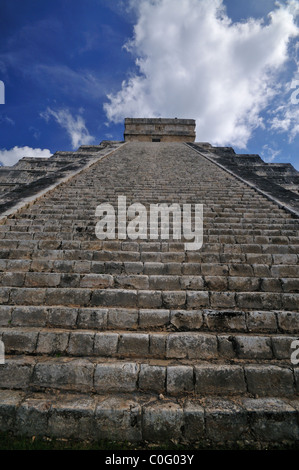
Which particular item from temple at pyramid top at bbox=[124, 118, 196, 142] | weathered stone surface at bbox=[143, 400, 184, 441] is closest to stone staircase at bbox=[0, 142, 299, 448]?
weathered stone surface at bbox=[143, 400, 184, 441]

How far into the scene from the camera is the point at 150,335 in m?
2.68

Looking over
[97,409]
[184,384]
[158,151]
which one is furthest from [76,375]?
[158,151]

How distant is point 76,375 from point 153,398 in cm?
81

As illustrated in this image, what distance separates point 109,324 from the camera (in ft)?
9.34

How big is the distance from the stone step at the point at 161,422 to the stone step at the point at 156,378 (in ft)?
0.49

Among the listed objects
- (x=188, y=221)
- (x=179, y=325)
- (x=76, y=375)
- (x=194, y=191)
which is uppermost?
(x=194, y=191)

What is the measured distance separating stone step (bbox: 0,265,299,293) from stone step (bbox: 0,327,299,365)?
0.74 meters

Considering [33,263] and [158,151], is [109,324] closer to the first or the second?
[33,263]

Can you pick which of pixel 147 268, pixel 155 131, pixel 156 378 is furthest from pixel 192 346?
pixel 155 131

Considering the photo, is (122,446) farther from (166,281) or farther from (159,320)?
(166,281)

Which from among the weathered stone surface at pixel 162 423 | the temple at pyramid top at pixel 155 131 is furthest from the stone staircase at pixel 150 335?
the temple at pyramid top at pixel 155 131

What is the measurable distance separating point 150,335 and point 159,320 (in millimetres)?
242

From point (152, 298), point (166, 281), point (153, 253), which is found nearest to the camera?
point (152, 298)
